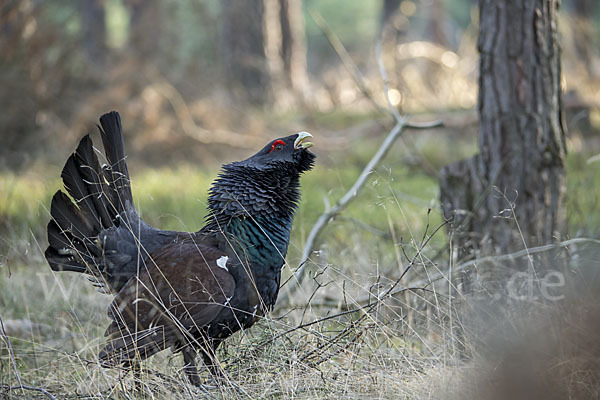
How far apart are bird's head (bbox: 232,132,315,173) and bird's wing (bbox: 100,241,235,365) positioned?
0.56 metres

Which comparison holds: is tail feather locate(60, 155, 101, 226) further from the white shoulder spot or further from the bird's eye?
the bird's eye

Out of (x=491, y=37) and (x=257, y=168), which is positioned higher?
(x=491, y=37)

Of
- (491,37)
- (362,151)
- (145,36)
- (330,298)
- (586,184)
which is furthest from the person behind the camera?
(145,36)

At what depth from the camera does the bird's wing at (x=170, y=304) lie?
128 inches

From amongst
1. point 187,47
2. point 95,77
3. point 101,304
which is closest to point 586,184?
point 101,304

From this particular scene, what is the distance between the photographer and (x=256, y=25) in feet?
41.0

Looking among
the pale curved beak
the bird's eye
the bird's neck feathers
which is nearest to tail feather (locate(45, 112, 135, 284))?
the bird's neck feathers

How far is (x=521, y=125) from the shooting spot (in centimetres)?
464

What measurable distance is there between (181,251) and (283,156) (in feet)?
2.54

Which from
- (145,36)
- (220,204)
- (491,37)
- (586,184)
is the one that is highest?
(145,36)

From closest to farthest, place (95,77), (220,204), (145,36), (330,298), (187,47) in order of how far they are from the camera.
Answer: (220,204)
(330,298)
(95,77)
(145,36)
(187,47)

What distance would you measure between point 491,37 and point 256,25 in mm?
8410

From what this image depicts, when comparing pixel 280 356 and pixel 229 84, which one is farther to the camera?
pixel 229 84

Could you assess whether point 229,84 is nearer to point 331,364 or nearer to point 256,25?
point 256,25
